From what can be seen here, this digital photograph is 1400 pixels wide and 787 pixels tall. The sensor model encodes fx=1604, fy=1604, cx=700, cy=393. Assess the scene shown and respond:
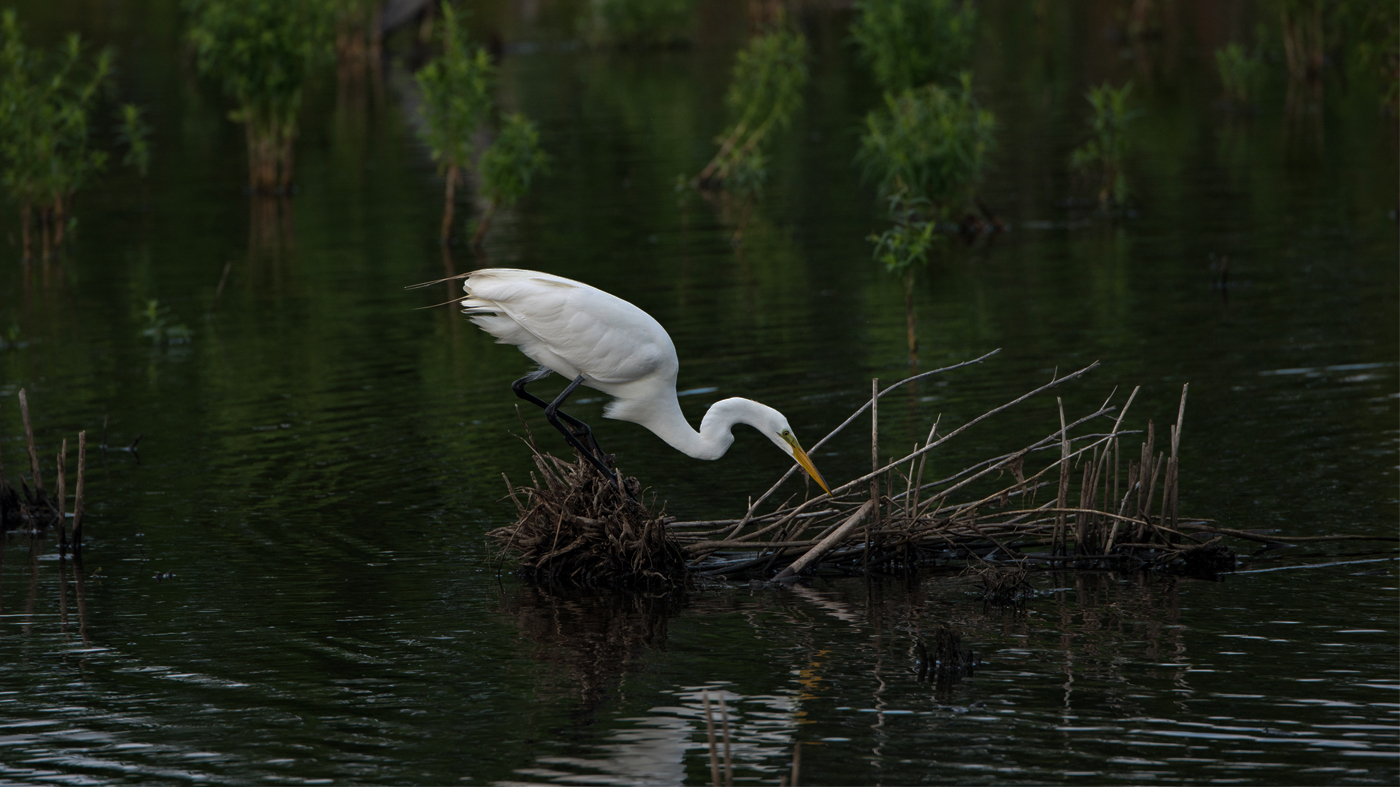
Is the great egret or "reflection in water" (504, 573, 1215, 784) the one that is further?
the great egret

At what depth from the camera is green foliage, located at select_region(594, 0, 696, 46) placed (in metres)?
47.0

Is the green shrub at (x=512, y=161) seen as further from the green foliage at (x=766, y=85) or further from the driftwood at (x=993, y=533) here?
the driftwood at (x=993, y=533)

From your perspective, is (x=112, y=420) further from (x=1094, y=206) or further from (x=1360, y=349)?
(x=1094, y=206)

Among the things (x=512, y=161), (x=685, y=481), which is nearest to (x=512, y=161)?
(x=512, y=161)

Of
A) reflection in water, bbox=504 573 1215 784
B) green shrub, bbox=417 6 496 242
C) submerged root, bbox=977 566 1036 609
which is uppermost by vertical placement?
green shrub, bbox=417 6 496 242

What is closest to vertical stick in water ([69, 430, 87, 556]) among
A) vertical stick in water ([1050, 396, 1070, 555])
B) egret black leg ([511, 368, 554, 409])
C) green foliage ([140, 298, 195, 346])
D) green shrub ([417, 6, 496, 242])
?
egret black leg ([511, 368, 554, 409])

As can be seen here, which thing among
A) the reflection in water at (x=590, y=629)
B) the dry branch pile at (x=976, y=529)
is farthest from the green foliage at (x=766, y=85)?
the reflection in water at (x=590, y=629)

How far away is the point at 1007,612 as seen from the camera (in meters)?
8.64

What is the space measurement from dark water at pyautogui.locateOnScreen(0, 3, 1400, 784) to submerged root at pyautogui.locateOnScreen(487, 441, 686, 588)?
23 centimetres

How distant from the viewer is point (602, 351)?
29.5 ft

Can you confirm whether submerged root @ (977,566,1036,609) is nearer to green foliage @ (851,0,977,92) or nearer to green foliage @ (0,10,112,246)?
green foliage @ (0,10,112,246)

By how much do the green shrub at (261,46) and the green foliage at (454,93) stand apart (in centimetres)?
421

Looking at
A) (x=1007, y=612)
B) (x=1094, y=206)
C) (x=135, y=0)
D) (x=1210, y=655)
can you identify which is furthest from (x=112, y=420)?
(x=135, y=0)

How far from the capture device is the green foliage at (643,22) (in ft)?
154
